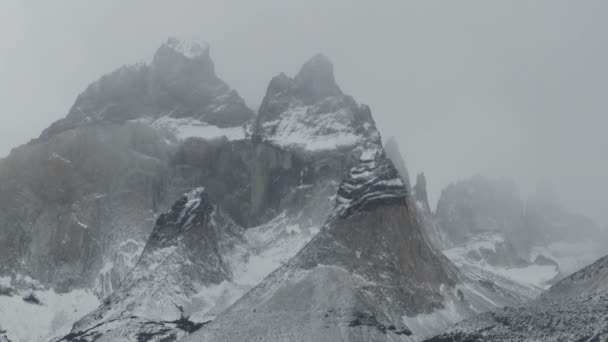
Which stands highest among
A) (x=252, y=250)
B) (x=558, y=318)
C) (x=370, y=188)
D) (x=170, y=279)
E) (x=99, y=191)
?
(x=99, y=191)

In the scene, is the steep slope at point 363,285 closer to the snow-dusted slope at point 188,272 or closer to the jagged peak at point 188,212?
the snow-dusted slope at point 188,272

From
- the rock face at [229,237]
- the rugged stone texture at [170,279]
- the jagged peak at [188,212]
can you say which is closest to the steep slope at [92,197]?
the rock face at [229,237]

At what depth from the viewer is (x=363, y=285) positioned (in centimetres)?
12388

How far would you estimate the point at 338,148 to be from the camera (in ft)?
617

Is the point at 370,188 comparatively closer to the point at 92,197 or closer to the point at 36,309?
the point at 36,309

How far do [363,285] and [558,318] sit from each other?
39139 mm

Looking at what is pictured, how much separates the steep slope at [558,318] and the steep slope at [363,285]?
45.3 ft

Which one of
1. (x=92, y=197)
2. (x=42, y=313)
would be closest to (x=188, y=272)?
(x=42, y=313)

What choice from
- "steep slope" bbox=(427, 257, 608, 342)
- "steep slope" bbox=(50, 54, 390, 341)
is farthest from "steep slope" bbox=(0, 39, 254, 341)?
"steep slope" bbox=(427, 257, 608, 342)

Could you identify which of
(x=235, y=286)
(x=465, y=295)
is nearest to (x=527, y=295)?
(x=465, y=295)

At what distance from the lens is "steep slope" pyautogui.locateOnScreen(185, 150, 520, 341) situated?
372 feet

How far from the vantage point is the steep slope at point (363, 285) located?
11350cm

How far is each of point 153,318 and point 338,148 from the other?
7462 cm

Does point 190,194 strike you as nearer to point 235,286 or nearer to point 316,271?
point 235,286
